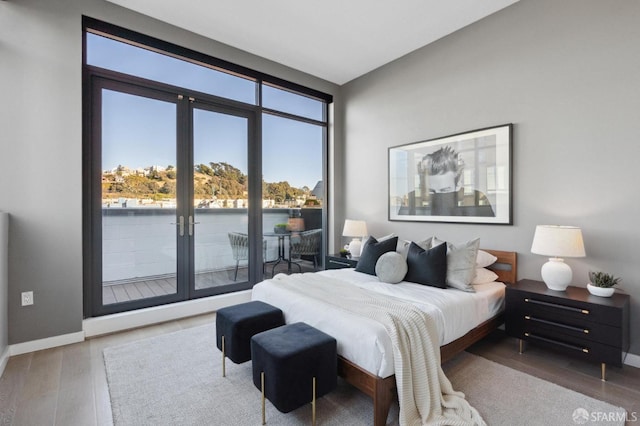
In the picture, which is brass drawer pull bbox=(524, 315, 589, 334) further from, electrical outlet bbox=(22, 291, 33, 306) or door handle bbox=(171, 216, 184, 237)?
electrical outlet bbox=(22, 291, 33, 306)

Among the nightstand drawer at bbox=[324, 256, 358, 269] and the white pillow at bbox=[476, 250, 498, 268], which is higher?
the white pillow at bbox=[476, 250, 498, 268]

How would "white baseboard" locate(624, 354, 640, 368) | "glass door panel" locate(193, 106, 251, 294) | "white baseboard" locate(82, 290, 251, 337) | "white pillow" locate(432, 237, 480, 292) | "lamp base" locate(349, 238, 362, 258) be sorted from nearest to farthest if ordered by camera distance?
"white baseboard" locate(624, 354, 640, 368)
"white pillow" locate(432, 237, 480, 292)
"white baseboard" locate(82, 290, 251, 337)
"glass door panel" locate(193, 106, 251, 294)
"lamp base" locate(349, 238, 362, 258)

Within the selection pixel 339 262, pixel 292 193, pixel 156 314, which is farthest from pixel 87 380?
pixel 292 193

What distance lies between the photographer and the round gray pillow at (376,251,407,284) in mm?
2988

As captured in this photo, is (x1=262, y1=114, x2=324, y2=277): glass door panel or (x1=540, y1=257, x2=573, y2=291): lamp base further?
(x1=262, y1=114, x2=324, y2=277): glass door panel

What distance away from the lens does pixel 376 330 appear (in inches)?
73.0

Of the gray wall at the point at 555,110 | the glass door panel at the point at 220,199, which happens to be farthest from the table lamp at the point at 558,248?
the glass door panel at the point at 220,199

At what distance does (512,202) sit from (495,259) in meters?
0.63

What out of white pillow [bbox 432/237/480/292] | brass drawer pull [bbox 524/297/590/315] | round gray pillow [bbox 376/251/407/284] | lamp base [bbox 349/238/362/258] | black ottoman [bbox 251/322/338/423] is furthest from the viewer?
lamp base [bbox 349/238/362/258]

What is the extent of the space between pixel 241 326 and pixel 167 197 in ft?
7.18

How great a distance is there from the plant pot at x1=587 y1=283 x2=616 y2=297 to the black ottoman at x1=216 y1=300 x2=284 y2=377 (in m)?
2.56

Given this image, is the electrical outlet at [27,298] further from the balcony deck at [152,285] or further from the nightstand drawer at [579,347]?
the nightstand drawer at [579,347]

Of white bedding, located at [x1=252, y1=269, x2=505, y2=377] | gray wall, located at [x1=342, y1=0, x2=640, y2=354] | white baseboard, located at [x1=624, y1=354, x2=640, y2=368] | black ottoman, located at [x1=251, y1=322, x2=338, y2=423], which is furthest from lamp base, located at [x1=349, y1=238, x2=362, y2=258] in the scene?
white baseboard, located at [x1=624, y1=354, x2=640, y2=368]

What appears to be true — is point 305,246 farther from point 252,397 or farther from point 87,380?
point 87,380
